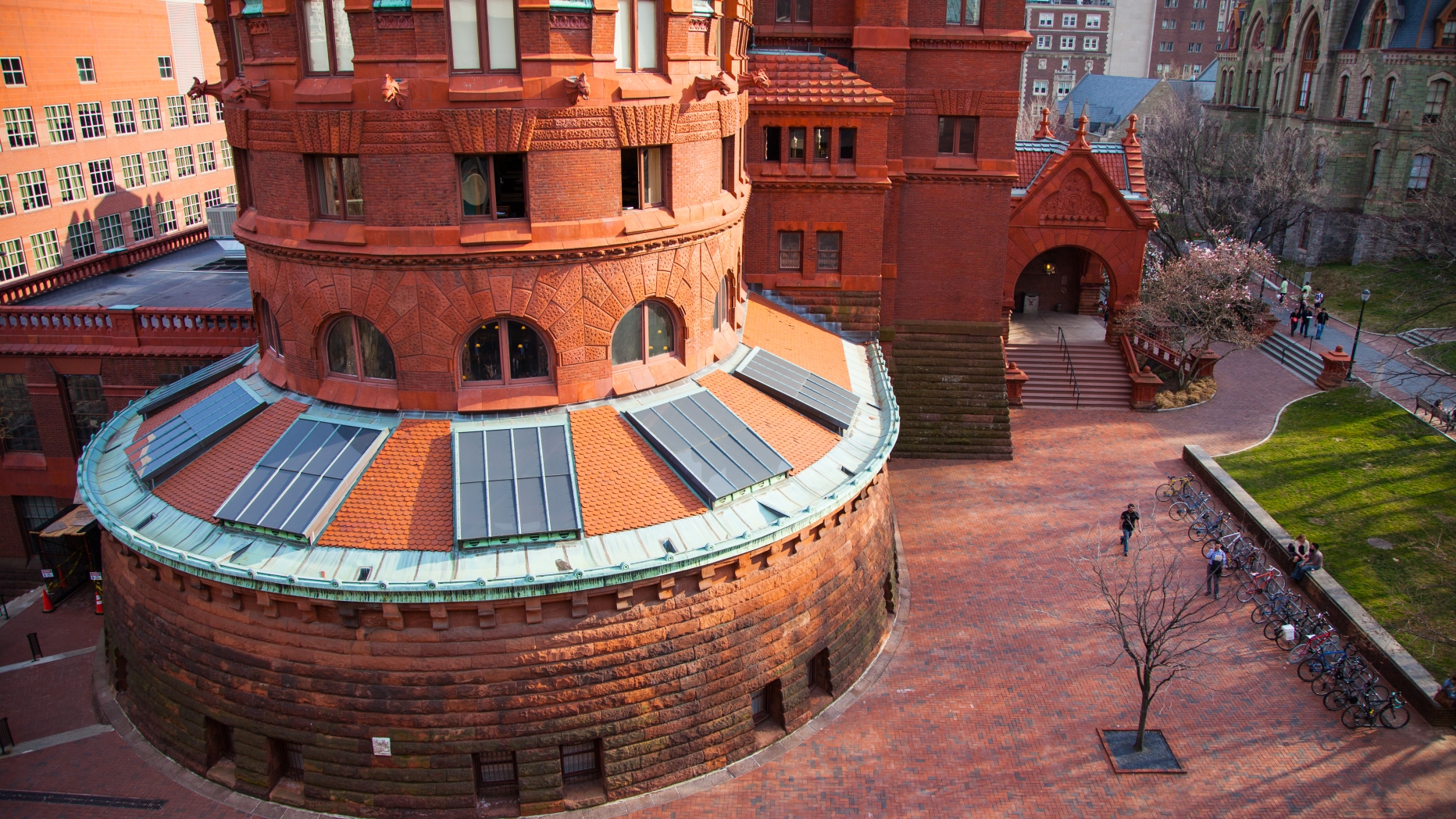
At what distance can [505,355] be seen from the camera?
21.9 m

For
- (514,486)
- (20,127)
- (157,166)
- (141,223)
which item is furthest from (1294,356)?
(20,127)

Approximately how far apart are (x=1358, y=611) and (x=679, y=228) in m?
20.2

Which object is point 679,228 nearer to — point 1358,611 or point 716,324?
point 716,324

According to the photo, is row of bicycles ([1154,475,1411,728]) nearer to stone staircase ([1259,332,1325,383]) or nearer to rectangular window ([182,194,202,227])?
stone staircase ([1259,332,1325,383])

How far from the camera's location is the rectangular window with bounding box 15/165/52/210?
44.3 metres

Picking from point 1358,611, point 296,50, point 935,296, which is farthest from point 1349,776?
point 296,50

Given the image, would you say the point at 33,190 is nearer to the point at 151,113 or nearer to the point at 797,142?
the point at 151,113

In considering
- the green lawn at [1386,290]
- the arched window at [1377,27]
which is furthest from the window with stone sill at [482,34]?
the arched window at [1377,27]

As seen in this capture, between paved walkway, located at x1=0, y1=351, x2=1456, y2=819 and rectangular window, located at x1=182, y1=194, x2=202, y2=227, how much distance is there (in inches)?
1331

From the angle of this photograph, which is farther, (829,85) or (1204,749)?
(829,85)

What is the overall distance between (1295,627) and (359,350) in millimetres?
23259

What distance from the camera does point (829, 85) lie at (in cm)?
3259

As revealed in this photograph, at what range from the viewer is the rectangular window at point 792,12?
115 feet

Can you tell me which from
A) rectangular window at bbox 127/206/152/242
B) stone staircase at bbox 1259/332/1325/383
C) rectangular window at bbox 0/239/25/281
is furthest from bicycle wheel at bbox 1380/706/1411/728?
rectangular window at bbox 127/206/152/242
